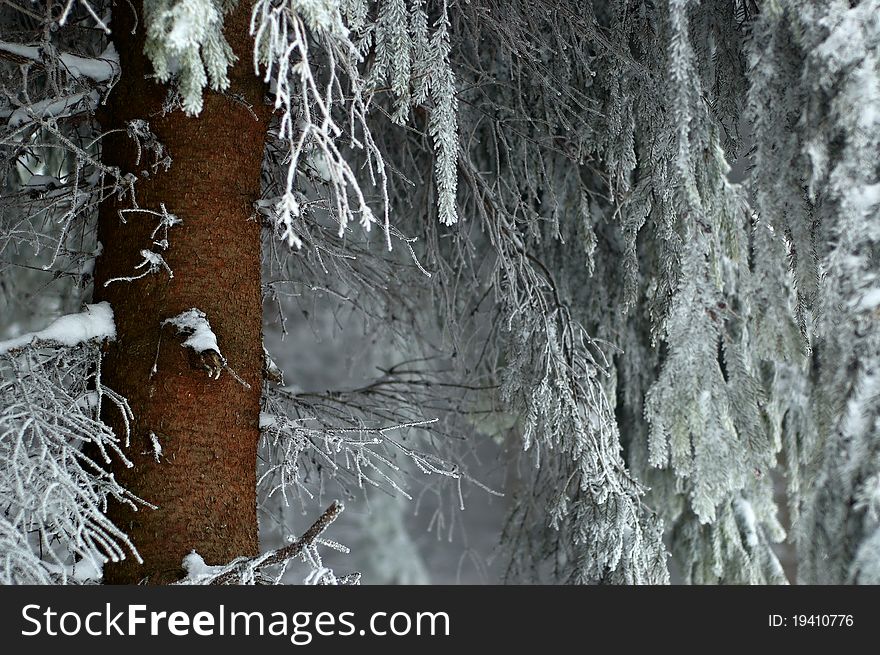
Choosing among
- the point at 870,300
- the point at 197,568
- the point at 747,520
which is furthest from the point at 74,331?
→ the point at 747,520

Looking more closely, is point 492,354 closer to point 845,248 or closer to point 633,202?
point 633,202

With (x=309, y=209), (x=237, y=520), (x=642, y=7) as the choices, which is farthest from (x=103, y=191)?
(x=642, y=7)

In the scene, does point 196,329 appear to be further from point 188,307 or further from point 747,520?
point 747,520

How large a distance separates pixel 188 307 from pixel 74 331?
0.28 m

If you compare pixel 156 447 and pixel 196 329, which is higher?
pixel 196 329

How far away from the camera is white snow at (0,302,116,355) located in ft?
6.32

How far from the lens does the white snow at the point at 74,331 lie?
1925 millimetres

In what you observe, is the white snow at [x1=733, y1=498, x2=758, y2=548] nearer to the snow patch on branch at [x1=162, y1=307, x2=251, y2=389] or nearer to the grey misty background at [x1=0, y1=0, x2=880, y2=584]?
the grey misty background at [x1=0, y1=0, x2=880, y2=584]

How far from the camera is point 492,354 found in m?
3.18

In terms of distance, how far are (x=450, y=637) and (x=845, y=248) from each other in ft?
3.86

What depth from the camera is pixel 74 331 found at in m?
2.01

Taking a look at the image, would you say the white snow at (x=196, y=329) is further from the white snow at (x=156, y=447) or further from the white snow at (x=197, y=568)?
the white snow at (x=197, y=568)

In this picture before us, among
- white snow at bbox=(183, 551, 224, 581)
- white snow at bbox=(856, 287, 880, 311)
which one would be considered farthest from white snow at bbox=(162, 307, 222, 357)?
white snow at bbox=(856, 287, 880, 311)

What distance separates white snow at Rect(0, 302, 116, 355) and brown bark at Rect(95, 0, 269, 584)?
0.04 m
